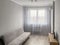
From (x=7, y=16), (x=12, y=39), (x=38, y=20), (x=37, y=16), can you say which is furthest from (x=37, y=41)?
(x=37, y=16)

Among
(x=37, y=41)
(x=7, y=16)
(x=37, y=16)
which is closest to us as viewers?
(x=7, y=16)

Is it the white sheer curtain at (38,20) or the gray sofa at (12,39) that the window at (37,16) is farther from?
the gray sofa at (12,39)

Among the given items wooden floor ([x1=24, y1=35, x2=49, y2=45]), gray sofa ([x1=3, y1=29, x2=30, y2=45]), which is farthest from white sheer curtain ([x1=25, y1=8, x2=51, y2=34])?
gray sofa ([x1=3, y1=29, x2=30, y2=45])

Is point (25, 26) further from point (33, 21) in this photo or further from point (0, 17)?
point (0, 17)

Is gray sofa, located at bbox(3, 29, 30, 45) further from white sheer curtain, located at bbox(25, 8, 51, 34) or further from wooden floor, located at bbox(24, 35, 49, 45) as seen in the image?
white sheer curtain, located at bbox(25, 8, 51, 34)

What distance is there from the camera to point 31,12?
8.80 meters

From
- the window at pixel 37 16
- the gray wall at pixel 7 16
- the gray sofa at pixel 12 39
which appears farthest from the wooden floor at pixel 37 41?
the window at pixel 37 16

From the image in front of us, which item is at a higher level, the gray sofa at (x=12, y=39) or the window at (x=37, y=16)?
the window at (x=37, y=16)

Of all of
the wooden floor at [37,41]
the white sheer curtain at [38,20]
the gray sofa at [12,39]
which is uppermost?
the white sheer curtain at [38,20]

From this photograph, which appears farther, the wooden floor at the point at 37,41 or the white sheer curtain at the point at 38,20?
the white sheer curtain at the point at 38,20

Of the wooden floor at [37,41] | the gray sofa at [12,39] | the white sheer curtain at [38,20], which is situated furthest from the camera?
the white sheer curtain at [38,20]

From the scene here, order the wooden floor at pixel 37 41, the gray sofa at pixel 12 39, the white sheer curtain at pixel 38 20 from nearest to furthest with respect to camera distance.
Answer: the gray sofa at pixel 12 39
the wooden floor at pixel 37 41
the white sheer curtain at pixel 38 20

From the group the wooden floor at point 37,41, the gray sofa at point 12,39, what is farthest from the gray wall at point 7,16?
the wooden floor at point 37,41

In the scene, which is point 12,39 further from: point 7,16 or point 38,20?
point 38,20
